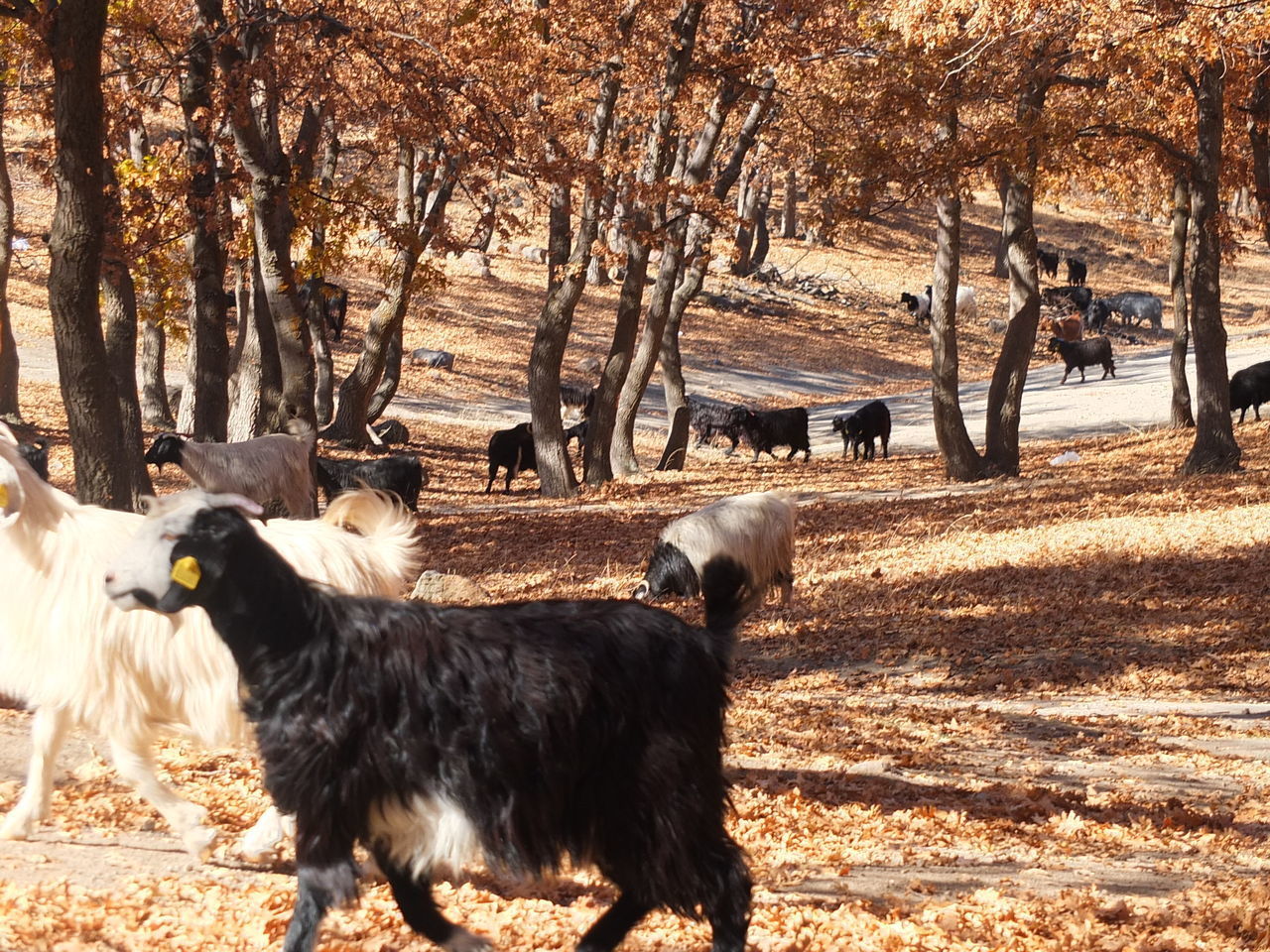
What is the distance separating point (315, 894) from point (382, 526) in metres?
Answer: 2.29

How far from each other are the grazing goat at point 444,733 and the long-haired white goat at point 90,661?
1435mm

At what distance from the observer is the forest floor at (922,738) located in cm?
519

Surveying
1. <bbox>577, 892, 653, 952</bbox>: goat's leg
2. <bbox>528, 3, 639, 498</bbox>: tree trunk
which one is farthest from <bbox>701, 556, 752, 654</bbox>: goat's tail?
<bbox>528, 3, 639, 498</bbox>: tree trunk

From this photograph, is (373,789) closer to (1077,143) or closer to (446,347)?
(1077,143)

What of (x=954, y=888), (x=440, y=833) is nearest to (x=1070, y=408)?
(x=954, y=888)

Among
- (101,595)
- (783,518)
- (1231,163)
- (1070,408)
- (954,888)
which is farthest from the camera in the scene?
(1070,408)

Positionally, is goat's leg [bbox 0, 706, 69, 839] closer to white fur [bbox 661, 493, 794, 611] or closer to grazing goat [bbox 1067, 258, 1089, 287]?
white fur [bbox 661, 493, 794, 611]

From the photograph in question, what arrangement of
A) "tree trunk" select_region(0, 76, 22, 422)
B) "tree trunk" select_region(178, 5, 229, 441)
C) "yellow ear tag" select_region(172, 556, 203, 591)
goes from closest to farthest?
1. "yellow ear tag" select_region(172, 556, 203, 591)
2. "tree trunk" select_region(178, 5, 229, 441)
3. "tree trunk" select_region(0, 76, 22, 422)

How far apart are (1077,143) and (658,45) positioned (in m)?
6.27

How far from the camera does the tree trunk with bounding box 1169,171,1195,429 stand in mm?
24562

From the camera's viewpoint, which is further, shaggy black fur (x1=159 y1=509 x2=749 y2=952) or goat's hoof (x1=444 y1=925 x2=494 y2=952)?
goat's hoof (x1=444 y1=925 x2=494 y2=952)

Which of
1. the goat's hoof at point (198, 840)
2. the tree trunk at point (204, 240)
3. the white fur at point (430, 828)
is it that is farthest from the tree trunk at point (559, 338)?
the white fur at point (430, 828)

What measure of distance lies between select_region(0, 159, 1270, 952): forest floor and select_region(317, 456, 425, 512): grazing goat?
77 cm

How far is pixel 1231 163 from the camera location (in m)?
22.8
